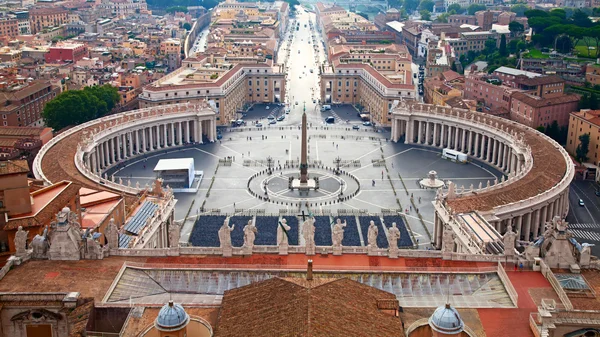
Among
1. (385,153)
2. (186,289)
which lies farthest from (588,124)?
(186,289)

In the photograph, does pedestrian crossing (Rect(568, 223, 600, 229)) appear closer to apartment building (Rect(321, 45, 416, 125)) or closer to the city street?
the city street

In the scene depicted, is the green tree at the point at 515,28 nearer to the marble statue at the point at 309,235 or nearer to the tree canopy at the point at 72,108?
the tree canopy at the point at 72,108

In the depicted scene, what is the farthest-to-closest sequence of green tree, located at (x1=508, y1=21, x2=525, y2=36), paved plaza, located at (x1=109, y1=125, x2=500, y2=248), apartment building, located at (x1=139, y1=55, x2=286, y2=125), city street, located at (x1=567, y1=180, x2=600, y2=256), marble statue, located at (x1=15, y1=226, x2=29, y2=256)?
green tree, located at (x1=508, y1=21, x2=525, y2=36) → apartment building, located at (x1=139, y1=55, x2=286, y2=125) → paved plaza, located at (x1=109, y1=125, x2=500, y2=248) → city street, located at (x1=567, y1=180, x2=600, y2=256) → marble statue, located at (x1=15, y1=226, x2=29, y2=256)

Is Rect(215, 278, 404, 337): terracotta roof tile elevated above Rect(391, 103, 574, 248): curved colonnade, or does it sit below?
above

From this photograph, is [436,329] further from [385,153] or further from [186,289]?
[385,153]

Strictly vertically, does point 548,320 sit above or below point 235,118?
above

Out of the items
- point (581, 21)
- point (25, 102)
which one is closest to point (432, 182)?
point (25, 102)

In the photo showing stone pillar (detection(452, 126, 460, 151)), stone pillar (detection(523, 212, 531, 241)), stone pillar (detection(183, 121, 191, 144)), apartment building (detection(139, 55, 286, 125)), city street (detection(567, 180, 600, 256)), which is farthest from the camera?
apartment building (detection(139, 55, 286, 125))

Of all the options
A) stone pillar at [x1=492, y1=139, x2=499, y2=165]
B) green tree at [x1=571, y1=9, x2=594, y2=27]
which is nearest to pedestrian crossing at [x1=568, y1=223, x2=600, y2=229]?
stone pillar at [x1=492, y1=139, x2=499, y2=165]
